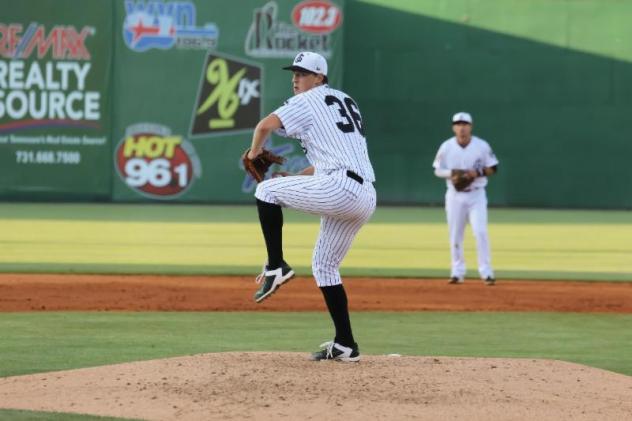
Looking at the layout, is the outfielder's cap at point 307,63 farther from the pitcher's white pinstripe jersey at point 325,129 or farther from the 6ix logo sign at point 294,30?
the 6ix logo sign at point 294,30

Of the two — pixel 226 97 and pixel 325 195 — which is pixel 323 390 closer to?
pixel 325 195

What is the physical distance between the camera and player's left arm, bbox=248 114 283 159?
761cm

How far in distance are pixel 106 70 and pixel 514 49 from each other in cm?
934

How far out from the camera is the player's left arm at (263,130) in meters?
7.61

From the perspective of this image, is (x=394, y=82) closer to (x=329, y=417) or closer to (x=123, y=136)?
(x=123, y=136)

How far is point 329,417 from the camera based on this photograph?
659 centimetres

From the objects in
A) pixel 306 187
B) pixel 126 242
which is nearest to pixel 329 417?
pixel 306 187

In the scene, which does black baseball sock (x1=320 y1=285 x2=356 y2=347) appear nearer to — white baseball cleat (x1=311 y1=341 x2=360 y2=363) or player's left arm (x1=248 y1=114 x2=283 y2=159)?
white baseball cleat (x1=311 y1=341 x2=360 y2=363)

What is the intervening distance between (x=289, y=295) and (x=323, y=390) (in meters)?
6.76

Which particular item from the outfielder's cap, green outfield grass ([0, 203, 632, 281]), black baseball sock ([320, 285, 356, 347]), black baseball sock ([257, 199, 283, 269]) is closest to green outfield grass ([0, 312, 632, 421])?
black baseball sock ([320, 285, 356, 347])

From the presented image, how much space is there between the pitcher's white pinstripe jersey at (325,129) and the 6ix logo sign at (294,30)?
2115 centimetres

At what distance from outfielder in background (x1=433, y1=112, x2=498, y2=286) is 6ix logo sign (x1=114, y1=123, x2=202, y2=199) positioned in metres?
14.2

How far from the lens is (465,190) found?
15320 millimetres

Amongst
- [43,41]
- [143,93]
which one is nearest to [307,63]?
[143,93]
